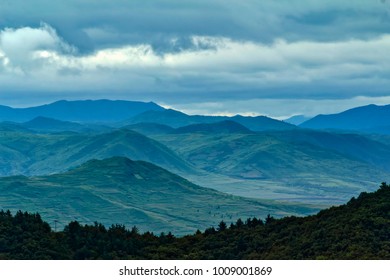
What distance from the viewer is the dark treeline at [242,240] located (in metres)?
95.2

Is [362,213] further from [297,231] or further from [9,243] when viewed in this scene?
[9,243]

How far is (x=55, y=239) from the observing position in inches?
4250

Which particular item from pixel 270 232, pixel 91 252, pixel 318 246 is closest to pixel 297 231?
pixel 270 232

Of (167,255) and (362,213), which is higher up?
(362,213)

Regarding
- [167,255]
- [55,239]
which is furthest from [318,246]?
[55,239]

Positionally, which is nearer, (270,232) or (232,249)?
(232,249)

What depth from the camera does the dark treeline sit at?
3748 inches

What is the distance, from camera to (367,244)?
93.8 m

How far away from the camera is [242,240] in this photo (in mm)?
108750

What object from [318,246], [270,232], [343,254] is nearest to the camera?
[343,254]
